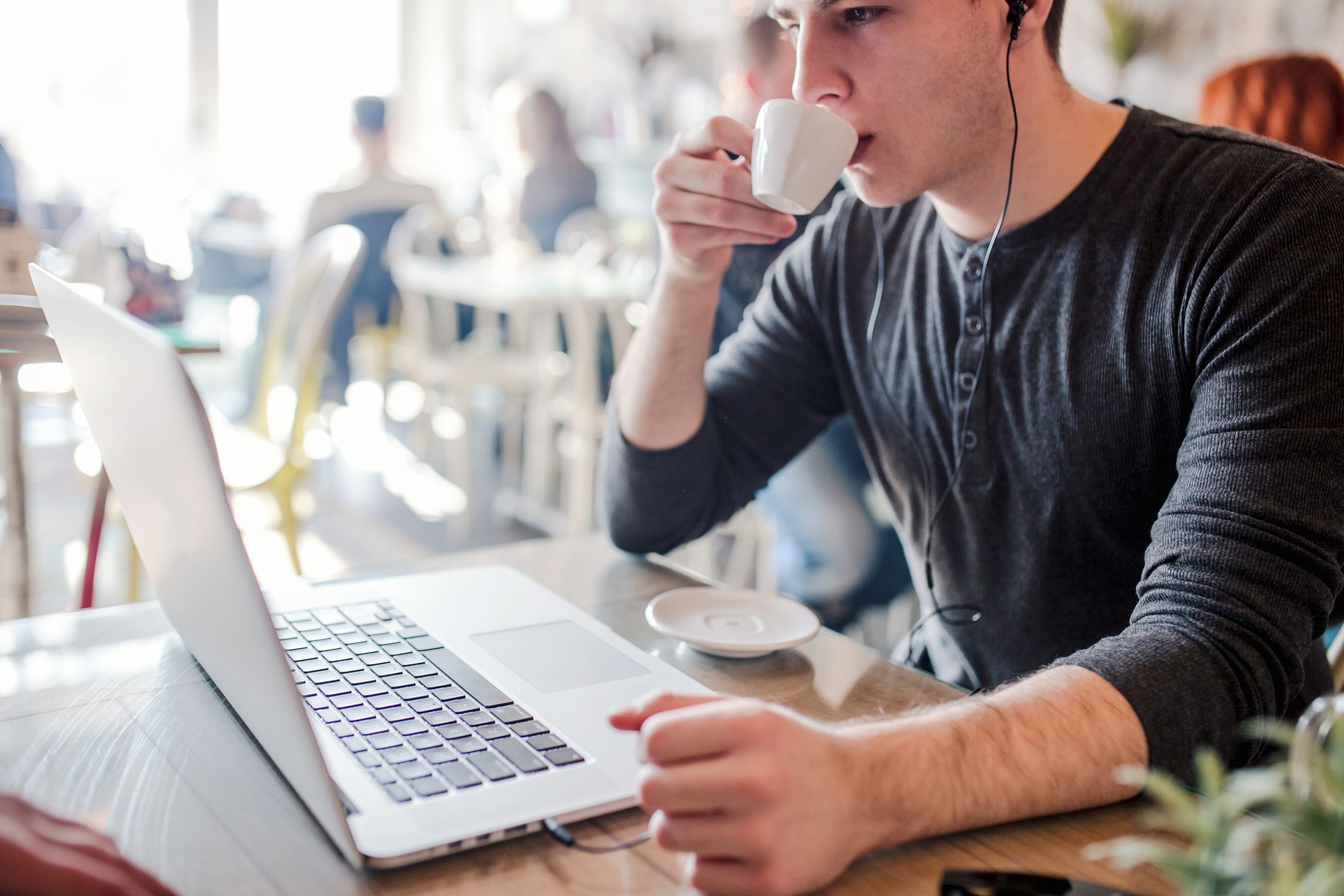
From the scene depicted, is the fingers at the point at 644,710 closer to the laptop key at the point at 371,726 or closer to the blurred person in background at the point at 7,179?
the laptop key at the point at 371,726

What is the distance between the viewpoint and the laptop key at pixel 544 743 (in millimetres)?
641

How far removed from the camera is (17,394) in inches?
63.5

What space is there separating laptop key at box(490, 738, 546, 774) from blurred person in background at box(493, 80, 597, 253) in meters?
4.20

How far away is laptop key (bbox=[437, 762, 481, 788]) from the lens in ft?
1.94

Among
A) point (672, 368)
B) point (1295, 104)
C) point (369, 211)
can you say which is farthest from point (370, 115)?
point (672, 368)

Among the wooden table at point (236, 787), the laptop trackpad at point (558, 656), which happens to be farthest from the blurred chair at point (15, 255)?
the laptop trackpad at point (558, 656)

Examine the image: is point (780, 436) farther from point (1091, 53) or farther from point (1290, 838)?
point (1091, 53)

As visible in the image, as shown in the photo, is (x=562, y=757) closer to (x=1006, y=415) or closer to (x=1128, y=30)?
(x=1006, y=415)

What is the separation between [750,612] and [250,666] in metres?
0.43

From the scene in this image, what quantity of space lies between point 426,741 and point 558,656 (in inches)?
6.5

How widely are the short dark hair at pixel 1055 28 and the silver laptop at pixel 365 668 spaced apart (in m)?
0.71

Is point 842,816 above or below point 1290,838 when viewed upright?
below

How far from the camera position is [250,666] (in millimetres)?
576

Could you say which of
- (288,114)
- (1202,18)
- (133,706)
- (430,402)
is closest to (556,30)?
(288,114)
